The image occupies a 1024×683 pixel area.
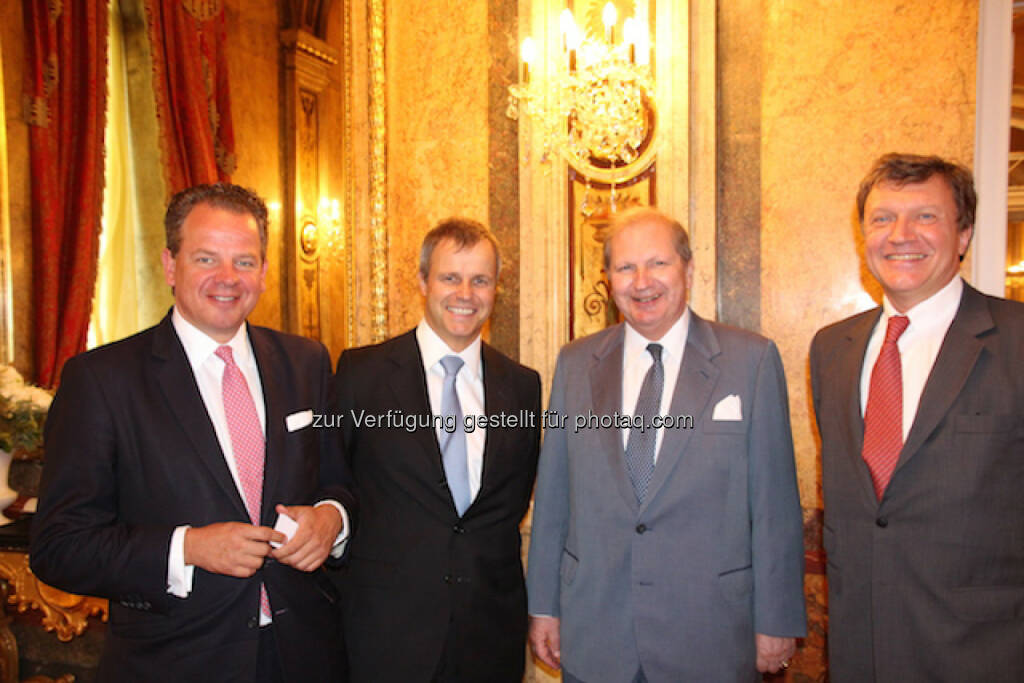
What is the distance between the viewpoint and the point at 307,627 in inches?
75.3

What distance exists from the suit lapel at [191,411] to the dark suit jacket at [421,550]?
57 centimetres

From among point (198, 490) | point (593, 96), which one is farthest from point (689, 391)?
point (593, 96)

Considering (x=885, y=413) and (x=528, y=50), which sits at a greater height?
(x=528, y=50)

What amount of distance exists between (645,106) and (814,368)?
213 centimetres

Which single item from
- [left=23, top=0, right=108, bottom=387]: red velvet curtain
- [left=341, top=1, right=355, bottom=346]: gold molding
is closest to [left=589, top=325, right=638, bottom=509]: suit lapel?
[left=341, top=1, right=355, bottom=346]: gold molding

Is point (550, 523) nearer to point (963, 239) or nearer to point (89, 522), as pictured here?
point (89, 522)

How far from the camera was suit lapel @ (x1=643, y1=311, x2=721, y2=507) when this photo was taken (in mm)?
2023

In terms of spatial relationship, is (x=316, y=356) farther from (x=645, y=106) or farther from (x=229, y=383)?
(x=645, y=106)

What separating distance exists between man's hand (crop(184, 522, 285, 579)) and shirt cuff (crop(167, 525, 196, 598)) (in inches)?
0.6

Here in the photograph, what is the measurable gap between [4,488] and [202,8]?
5599mm

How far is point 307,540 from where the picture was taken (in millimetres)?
1834

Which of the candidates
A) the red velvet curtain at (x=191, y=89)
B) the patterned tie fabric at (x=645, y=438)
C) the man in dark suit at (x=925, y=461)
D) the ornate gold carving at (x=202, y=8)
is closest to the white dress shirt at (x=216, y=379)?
the patterned tie fabric at (x=645, y=438)

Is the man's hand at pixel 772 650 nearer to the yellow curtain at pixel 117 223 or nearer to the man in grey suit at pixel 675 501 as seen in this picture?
the man in grey suit at pixel 675 501

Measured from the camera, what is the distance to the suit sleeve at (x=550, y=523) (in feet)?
7.51
